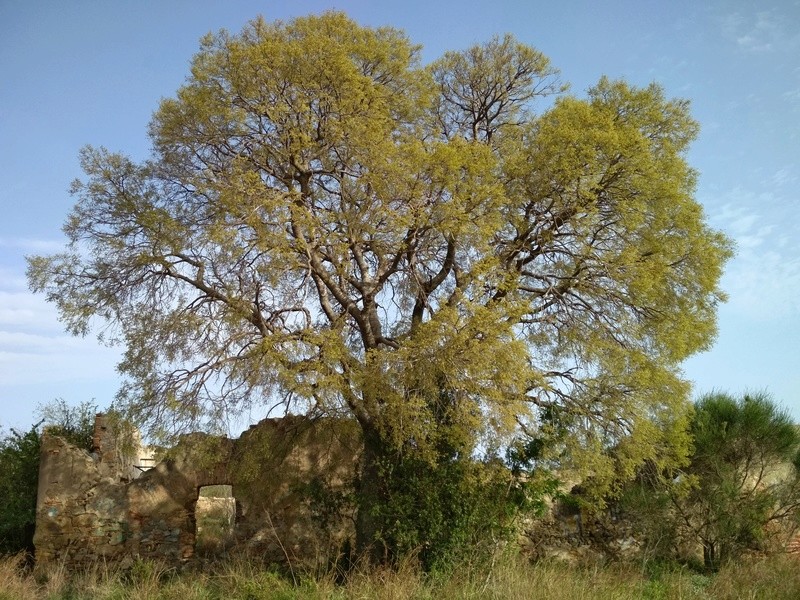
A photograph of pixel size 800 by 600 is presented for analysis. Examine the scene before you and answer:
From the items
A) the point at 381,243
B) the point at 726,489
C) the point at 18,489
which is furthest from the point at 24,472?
the point at 726,489

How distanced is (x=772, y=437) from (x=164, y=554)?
1281 cm

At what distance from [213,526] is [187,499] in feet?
4.03

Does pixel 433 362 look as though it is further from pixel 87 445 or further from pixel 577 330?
pixel 87 445

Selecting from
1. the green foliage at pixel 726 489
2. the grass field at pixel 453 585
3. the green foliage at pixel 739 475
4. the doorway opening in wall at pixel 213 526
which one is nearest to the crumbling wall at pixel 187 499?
the doorway opening in wall at pixel 213 526

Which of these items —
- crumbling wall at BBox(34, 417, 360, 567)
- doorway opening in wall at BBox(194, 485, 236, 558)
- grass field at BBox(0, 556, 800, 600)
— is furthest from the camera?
doorway opening in wall at BBox(194, 485, 236, 558)

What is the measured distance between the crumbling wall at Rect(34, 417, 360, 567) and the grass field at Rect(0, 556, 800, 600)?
1837 millimetres

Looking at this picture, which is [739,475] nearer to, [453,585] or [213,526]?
[453,585]

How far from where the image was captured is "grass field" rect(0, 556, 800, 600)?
366 inches

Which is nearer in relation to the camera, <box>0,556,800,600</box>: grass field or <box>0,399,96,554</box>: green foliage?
<box>0,556,800,600</box>: grass field

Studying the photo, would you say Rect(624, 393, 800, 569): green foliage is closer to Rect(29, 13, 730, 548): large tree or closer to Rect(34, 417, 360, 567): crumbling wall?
Rect(29, 13, 730, 548): large tree

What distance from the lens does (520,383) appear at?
38.0ft

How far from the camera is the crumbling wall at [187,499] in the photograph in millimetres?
14477

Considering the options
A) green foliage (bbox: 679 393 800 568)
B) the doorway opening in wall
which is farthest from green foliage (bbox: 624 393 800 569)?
the doorway opening in wall

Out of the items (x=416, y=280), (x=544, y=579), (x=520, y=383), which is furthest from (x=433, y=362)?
(x=544, y=579)
